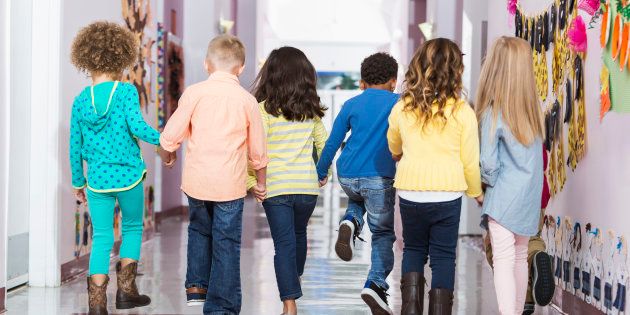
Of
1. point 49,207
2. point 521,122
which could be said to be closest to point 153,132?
point 49,207

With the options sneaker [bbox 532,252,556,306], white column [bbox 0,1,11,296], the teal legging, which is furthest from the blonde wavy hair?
white column [bbox 0,1,11,296]

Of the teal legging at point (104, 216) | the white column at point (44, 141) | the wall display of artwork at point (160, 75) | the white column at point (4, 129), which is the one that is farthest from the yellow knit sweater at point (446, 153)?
the wall display of artwork at point (160, 75)

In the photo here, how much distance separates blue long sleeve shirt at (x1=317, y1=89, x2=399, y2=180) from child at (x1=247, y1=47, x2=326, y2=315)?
0.17 metres

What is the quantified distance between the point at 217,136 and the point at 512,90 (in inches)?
44.7

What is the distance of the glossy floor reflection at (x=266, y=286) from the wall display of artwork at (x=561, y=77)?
744mm

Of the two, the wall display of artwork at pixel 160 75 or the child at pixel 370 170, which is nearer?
the child at pixel 370 170

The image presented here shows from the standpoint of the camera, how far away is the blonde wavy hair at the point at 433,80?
3.49 m

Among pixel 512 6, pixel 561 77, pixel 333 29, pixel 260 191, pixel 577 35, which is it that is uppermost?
pixel 333 29

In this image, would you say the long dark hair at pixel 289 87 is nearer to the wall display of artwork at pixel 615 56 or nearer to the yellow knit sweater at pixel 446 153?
the yellow knit sweater at pixel 446 153

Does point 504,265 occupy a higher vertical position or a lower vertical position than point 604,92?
lower

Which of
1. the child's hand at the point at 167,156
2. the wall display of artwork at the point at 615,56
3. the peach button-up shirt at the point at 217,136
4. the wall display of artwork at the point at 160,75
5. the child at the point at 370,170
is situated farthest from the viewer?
the wall display of artwork at the point at 160,75

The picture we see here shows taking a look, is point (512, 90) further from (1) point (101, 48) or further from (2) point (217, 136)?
(1) point (101, 48)

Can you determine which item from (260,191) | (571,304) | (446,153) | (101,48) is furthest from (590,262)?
(101,48)

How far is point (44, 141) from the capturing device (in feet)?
15.3
